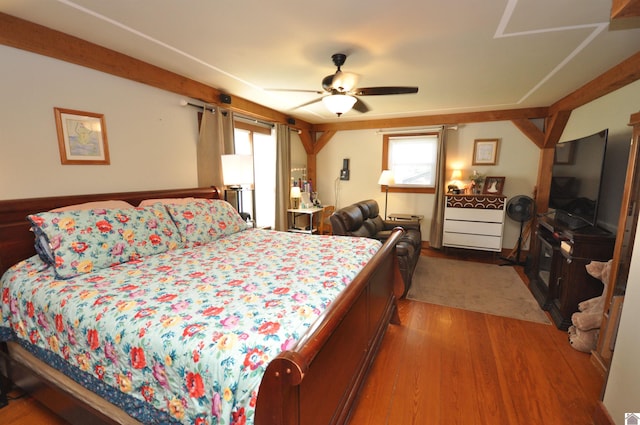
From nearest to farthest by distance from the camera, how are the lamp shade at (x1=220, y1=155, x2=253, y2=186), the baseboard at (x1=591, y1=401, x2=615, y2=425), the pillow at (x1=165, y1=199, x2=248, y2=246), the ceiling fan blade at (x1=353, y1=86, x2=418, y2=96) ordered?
the baseboard at (x1=591, y1=401, x2=615, y2=425)
the ceiling fan blade at (x1=353, y1=86, x2=418, y2=96)
the pillow at (x1=165, y1=199, x2=248, y2=246)
the lamp shade at (x1=220, y1=155, x2=253, y2=186)

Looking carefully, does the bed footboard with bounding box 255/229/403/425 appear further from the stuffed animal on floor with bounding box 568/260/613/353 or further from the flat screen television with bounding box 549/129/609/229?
the flat screen television with bounding box 549/129/609/229

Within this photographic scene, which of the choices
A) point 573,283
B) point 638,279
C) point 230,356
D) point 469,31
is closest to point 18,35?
point 230,356

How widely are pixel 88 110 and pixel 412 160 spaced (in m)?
4.54

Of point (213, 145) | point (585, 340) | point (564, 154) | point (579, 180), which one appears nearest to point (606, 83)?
point (564, 154)

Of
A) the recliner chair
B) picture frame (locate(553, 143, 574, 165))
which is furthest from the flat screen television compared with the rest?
the recliner chair

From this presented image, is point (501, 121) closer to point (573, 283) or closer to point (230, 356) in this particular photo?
point (573, 283)

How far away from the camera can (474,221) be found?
4387 millimetres

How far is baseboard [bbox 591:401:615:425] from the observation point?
1.47 meters

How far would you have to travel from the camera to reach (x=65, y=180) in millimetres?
2143

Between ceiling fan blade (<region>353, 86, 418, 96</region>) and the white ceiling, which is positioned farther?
ceiling fan blade (<region>353, 86, 418, 96</region>)

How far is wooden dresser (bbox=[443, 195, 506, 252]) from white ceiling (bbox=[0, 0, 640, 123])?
1.68 meters

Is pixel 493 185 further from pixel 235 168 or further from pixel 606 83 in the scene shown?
pixel 235 168

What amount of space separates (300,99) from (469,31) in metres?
2.25

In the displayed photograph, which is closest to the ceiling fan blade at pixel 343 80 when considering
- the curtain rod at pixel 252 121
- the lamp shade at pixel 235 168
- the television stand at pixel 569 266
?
the lamp shade at pixel 235 168
